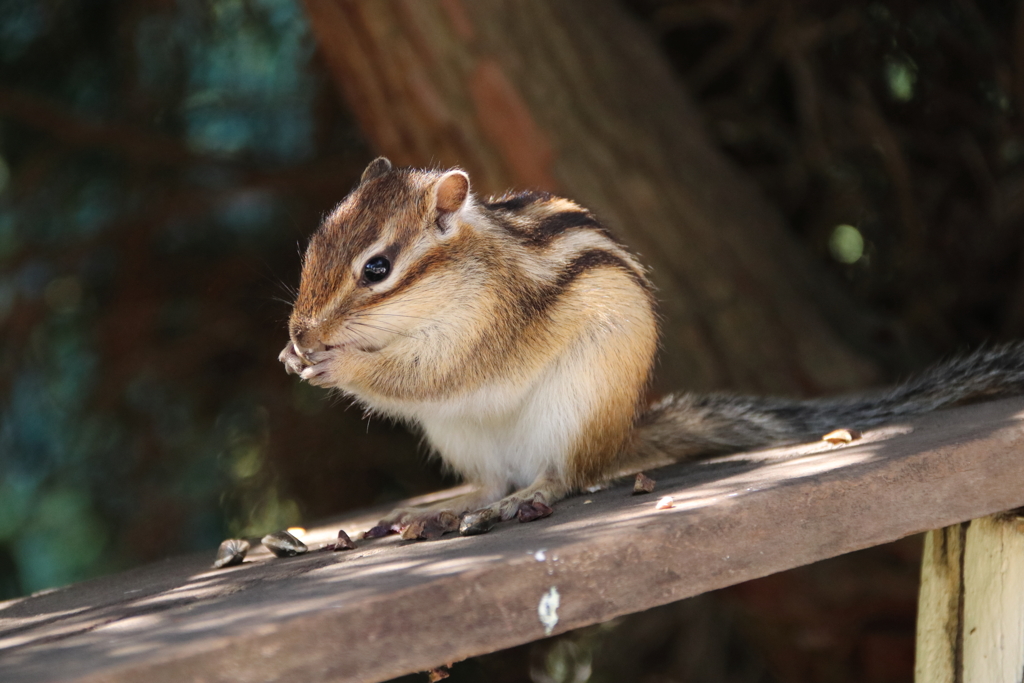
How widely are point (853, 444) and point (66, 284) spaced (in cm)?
263

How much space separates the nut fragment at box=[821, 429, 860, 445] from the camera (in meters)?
1.78

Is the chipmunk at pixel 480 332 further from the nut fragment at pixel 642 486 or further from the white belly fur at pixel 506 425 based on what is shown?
the nut fragment at pixel 642 486

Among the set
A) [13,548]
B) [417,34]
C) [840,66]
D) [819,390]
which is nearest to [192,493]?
[13,548]

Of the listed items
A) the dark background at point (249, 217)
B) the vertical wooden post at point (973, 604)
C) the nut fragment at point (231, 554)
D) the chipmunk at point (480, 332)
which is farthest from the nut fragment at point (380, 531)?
the dark background at point (249, 217)

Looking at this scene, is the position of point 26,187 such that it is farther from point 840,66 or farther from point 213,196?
point 840,66

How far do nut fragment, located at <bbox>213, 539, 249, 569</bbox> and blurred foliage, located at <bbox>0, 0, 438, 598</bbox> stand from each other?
1.54 meters

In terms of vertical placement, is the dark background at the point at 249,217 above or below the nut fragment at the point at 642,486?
above

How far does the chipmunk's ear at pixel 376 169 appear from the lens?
2.00 metres

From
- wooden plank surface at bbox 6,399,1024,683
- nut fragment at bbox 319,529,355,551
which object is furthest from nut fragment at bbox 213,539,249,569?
nut fragment at bbox 319,529,355,551

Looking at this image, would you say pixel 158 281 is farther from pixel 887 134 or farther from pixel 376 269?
pixel 887 134

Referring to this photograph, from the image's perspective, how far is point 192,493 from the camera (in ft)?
10.5

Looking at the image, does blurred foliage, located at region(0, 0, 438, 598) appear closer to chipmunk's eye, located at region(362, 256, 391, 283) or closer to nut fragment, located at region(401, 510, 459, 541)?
chipmunk's eye, located at region(362, 256, 391, 283)

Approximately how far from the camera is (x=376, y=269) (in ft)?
5.66

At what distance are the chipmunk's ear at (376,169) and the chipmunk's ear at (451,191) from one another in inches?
7.4
